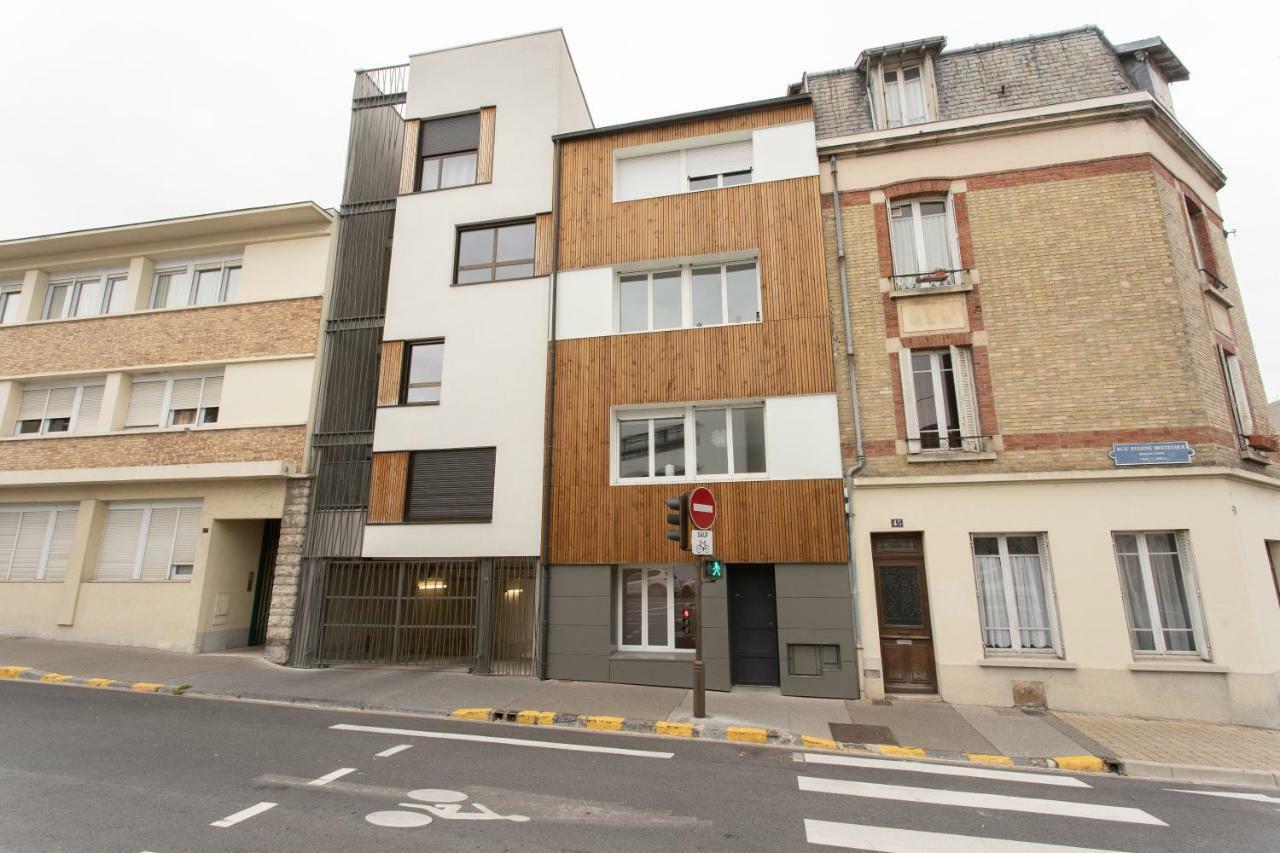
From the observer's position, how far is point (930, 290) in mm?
10453

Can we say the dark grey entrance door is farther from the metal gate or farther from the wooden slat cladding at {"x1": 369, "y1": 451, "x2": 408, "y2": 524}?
the wooden slat cladding at {"x1": 369, "y1": 451, "x2": 408, "y2": 524}

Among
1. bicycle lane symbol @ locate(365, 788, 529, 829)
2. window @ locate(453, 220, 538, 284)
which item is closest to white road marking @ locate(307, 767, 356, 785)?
bicycle lane symbol @ locate(365, 788, 529, 829)

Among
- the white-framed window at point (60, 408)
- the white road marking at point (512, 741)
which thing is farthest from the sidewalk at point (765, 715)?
the white-framed window at point (60, 408)

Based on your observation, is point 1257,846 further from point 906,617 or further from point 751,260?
point 751,260

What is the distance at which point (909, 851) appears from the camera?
454cm

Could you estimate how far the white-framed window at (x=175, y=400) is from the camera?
45.0 feet

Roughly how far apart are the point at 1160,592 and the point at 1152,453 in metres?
2.15

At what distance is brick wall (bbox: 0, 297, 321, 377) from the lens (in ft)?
44.4

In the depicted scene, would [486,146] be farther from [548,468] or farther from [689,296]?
[548,468]

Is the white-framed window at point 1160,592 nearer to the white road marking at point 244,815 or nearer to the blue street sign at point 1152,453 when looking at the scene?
the blue street sign at point 1152,453

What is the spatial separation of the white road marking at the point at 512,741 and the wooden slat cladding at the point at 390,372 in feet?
21.9

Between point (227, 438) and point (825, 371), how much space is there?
12981 millimetres

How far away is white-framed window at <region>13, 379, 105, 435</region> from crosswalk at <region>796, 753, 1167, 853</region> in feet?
58.0

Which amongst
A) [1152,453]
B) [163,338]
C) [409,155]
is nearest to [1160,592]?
[1152,453]
